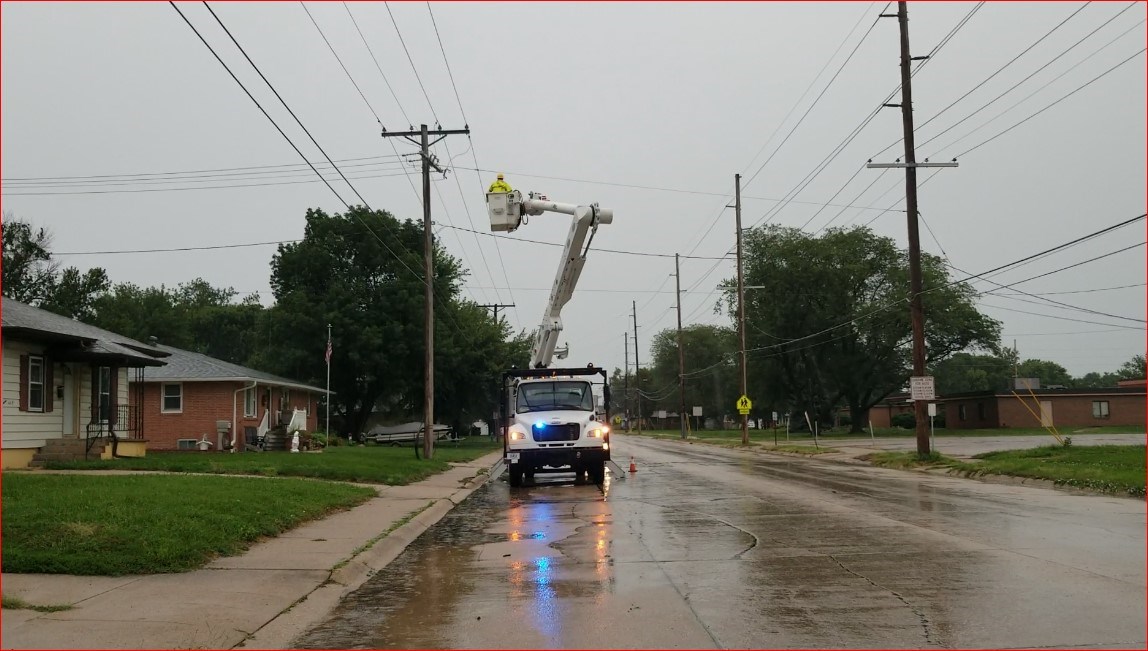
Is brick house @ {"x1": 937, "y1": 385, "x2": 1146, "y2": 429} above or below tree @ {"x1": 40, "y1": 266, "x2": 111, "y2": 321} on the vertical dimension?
below

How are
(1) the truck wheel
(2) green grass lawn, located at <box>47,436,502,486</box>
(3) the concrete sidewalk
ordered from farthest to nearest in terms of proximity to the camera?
(1) the truck wheel
(2) green grass lawn, located at <box>47,436,502,486</box>
(3) the concrete sidewalk

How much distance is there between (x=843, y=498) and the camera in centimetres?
1702

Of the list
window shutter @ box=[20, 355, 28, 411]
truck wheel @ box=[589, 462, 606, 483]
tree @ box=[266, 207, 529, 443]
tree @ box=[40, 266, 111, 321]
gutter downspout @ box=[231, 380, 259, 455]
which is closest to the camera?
window shutter @ box=[20, 355, 28, 411]

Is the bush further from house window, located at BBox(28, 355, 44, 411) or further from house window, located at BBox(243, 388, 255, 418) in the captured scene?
house window, located at BBox(28, 355, 44, 411)

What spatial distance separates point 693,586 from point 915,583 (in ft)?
6.62

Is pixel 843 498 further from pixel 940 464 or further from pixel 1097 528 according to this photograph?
pixel 940 464

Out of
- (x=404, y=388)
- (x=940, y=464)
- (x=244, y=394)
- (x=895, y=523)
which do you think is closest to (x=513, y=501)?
(x=895, y=523)

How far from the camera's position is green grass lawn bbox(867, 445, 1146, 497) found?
1777cm

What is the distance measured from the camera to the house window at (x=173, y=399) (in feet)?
111

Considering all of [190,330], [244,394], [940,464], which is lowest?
[940,464]

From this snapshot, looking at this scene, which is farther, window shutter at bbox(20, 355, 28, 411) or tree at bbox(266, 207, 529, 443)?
tree at bbox(266, 207, 529, 443)

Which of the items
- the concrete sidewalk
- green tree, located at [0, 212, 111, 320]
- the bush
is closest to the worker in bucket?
the concrete sidewalk

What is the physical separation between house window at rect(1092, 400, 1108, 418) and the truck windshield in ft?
194

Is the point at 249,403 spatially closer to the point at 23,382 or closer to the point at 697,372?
the point at 23,382
